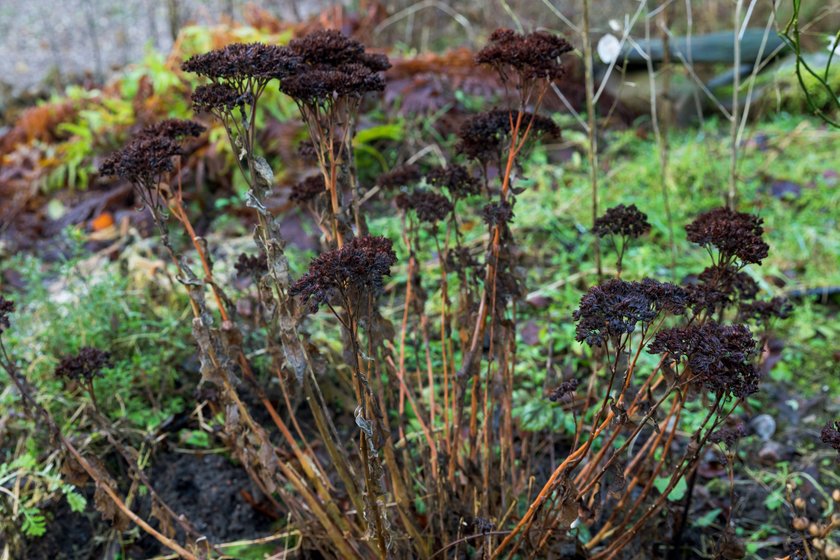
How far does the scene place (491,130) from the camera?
1813 millimetres

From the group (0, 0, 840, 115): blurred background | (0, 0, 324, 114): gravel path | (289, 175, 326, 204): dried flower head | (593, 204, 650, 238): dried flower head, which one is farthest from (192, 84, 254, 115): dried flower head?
(0, 0, 324, 114): gravel path

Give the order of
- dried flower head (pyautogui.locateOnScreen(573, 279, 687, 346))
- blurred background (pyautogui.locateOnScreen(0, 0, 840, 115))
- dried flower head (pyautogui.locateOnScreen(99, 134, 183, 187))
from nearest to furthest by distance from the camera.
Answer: dried flower head (pyautogui.locateOnScreen(573, 279, 687, 346)) → dried flower head (pyautogui.locateOnScreen(99, 134, 183, 187)) → blurred background (pyautogui.locateOnScreen(0, 0, 840, 115))

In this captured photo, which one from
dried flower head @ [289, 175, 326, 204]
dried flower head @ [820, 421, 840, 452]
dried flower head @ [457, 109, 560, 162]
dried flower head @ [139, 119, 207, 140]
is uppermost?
dried flower head @ [139, 119, 207, 140]

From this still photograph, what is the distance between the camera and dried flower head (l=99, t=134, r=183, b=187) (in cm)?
162

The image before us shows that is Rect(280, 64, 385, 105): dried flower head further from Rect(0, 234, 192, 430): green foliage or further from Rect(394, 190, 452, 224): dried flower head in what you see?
Rect(0, 234, 192, 430): green foliage

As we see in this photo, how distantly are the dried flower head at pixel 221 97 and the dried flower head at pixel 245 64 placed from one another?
23mm

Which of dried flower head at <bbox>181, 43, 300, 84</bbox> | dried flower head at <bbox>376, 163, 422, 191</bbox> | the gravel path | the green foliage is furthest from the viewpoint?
the gravel path

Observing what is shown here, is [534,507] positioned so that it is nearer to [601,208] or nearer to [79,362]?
[79,362]

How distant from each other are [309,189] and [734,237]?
1.08m

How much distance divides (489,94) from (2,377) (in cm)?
356

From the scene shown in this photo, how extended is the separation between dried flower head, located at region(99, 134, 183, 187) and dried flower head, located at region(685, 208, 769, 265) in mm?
1231

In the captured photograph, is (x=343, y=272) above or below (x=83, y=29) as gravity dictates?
below

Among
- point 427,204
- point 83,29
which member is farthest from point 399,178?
point 83,29

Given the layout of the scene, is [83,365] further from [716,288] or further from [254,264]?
[716,288]
